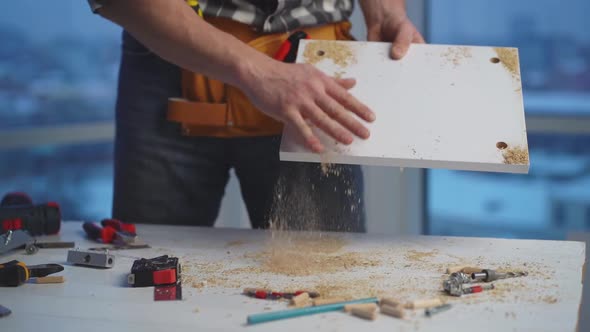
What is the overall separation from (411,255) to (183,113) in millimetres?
543

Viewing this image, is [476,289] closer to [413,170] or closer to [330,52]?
[330,52]

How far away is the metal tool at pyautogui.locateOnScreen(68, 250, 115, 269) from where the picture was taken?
47.9 inches

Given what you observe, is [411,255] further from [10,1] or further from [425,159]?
[10,1]

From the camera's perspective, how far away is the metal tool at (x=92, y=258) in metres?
1.22

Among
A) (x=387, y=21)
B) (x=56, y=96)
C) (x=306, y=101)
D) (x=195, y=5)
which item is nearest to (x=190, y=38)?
(x=195, y=5)

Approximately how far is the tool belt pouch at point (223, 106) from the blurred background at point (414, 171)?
56.0 inches

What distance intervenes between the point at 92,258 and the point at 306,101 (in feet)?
1.44

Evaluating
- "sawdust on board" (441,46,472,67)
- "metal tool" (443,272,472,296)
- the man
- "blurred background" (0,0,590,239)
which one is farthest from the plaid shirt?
"blurred background" (0,0,590,239)

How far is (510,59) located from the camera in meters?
1.46

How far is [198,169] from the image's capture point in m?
1.60

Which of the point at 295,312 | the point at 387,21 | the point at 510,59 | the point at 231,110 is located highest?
the point at 387,21

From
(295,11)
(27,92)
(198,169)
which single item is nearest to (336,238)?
(198,169)

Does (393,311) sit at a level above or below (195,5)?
below

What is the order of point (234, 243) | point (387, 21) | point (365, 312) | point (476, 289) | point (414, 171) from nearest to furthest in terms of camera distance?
point (365, 312) → point (476, 289) → point (234, 243) → point (387, 21) → point (414, 171)
